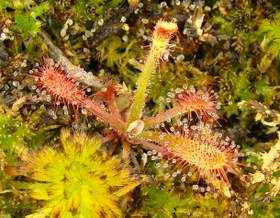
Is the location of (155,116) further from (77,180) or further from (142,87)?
(77,180)

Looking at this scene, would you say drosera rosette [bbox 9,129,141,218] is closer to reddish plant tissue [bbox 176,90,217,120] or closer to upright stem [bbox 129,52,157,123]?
upright stem [bbox 129,52,157,123]

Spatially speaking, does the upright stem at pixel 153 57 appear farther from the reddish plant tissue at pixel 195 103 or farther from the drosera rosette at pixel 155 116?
the reddish plant tissue at pixel 195 103

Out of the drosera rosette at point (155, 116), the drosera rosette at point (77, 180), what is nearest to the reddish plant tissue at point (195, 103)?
the drosera rosette at point (155, 116)

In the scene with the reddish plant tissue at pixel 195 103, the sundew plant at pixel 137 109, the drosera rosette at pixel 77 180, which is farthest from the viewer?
the reddish plant tissue at pixel 195 103

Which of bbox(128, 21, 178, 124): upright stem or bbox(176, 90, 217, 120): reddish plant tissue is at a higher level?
bbox(128, 21, 178, 124): upright stem

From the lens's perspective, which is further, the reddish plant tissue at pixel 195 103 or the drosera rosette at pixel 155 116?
the reddish plant tissue at pixel 195 103

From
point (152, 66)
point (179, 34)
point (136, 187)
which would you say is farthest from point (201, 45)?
point (136, 187)

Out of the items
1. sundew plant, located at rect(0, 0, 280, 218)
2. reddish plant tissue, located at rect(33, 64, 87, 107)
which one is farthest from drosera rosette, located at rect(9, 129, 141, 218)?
reddish plant tissue, located at rect(33, 64, 87, 107)
